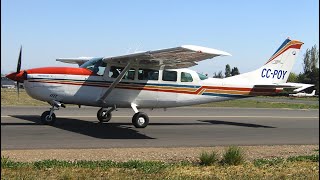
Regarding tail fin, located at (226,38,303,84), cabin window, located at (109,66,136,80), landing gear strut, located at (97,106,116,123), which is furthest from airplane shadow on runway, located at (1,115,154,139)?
tail fin, located at (226,38,303,84)

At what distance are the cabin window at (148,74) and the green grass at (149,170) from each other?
8583mm

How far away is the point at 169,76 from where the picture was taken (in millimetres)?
17062

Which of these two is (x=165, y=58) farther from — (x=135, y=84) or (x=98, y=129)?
(x=98, y=129)

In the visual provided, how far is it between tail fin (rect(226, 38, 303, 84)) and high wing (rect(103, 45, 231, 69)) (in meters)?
Result: 4.45

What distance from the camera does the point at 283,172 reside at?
7773 millimetres

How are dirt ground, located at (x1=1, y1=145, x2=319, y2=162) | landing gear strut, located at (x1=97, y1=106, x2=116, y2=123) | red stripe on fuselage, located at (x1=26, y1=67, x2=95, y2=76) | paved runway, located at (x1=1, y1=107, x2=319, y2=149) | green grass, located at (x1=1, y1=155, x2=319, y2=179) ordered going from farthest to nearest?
landing gear strut, located at (x1=97, y1=106, x2=116, y2=123) → red stripe on fuselage, located at (x1=26, y1=67, x2=95, y2=76) → paved runway, located at (x1=1, y1=107, x2=319, y2=149) → dirt ground, located at (x1=1, y1=145, x2=319, y2=162) → green grass, located at (x1=1, y1=155, x2=319, y2=179)

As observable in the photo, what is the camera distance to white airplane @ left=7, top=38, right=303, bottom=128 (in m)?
15.3

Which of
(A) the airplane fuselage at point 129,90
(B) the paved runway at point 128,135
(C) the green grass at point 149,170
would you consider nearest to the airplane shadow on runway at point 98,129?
(B) the paved runway at point 128,135

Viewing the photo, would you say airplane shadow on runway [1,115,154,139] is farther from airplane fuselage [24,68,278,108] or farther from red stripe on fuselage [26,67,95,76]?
red stripe on fuselage [26,67,95,76]

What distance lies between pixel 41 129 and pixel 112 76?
134 inches

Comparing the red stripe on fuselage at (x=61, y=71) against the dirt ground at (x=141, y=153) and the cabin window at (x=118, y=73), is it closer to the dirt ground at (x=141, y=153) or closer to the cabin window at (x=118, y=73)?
the cabin window at (x=118, y=73)

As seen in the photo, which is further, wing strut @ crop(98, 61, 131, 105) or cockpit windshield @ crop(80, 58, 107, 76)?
cockpit windshield @ crop(80, 58, 107, 76)

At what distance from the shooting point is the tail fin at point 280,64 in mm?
19484

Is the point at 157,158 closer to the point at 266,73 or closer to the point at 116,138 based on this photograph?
the point at 116,138
